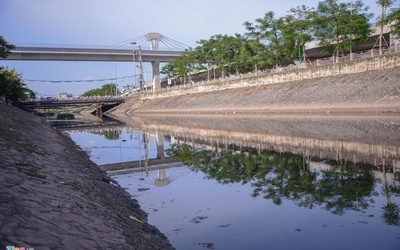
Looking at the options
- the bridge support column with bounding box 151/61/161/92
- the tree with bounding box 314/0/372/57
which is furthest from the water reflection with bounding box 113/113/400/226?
the bridge support column with bounding box 151/61/161/92

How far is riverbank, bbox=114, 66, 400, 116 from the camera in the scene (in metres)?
30.9

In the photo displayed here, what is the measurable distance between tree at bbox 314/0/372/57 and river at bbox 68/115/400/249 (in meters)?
31.9

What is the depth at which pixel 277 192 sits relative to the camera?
9570mm

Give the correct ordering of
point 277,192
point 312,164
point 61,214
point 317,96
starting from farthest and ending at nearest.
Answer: point 317,96, point 312,164, point 277,192, point 61,214

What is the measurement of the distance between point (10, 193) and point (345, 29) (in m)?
48.4

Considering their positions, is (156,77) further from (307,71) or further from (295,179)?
(295,179)

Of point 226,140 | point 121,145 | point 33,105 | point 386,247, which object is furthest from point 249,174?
point 33,105

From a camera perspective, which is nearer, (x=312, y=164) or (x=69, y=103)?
(x=312, y=164)

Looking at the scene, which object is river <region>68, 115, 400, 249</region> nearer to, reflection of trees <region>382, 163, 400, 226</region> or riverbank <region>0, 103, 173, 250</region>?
reflection of trees <region>382, 163, 400, 226</region>

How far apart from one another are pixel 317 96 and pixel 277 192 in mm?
31085

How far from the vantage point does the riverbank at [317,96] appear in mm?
30938

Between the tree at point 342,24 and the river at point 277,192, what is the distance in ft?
104

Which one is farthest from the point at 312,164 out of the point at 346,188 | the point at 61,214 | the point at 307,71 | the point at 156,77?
the point at 156,77

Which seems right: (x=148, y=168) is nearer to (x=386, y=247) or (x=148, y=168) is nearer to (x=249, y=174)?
(x=249, y=174)
